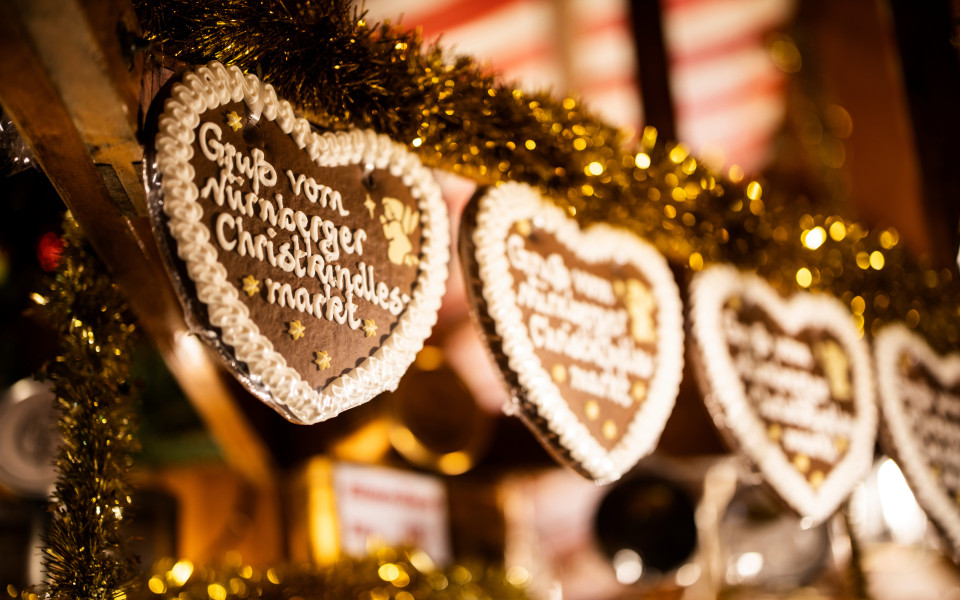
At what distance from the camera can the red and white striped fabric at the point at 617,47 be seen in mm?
3322

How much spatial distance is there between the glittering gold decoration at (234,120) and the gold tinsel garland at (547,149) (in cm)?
16

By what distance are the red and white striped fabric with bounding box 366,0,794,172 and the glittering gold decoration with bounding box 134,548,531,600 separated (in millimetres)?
1719

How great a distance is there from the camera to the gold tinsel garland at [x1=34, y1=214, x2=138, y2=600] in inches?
47.2

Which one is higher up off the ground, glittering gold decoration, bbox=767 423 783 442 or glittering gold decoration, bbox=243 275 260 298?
glittering gold decoration, bbox=243 275 260 298

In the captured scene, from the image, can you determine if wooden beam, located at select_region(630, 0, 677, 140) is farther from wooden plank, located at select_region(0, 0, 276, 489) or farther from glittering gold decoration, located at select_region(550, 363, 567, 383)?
wooden plank, located at select_region(0, 0, 276, 489)

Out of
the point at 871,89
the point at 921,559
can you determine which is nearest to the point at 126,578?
the point at 871,89

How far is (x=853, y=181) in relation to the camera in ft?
12.1

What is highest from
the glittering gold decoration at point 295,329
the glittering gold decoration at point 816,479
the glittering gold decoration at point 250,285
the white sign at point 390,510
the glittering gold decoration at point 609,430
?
the glittering gold decoration at point 250,285

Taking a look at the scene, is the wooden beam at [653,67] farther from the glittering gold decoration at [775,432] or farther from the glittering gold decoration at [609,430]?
the glittering gold decoration at [609,430]

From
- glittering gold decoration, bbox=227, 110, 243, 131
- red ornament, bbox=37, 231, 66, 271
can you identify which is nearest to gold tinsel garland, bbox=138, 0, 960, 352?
glittering gold decoration, bbox=227, 110, 243, 131

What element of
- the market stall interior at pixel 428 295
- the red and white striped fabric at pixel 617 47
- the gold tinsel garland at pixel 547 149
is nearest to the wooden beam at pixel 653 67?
the market stall interior at pixel 428 295

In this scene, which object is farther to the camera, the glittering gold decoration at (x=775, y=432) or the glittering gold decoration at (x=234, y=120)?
the glittering gold decoration at (x=775, y=432)

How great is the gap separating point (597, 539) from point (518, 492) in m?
0.43

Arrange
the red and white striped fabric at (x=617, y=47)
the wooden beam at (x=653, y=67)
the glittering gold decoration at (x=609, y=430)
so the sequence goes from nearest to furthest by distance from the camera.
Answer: the glittering gold decoration at (x=609, y=430) < the wooden beam at (x=653, y=67) < the red and white striped fabric at (x=617, y=47)
